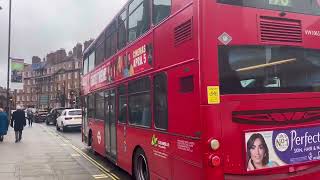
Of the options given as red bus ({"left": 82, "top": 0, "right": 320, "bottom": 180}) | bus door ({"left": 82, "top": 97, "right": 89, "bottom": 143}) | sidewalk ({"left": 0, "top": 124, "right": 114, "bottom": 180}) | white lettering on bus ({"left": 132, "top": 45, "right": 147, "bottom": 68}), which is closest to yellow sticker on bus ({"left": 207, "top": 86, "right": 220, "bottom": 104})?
red bus ({"left": 82, "top": 0, "right": 320, "bottom": 180})

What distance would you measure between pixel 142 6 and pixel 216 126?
3.55 m

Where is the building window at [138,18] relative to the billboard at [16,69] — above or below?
below

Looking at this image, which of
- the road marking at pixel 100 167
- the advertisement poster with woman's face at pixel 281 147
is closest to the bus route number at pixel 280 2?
the advertisement poster with woman's face at pixel 281 147

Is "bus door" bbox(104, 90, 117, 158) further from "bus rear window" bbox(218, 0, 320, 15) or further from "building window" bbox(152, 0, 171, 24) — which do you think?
"bus rear window" bbox(218, 0, 320, 15)

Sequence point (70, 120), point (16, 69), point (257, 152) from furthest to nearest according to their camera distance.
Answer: point (16, 69)
point (70, 120)
point (257, 152)

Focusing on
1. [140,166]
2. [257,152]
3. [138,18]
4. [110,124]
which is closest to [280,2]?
[257,152]

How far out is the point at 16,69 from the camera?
129 feet

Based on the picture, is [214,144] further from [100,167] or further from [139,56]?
[100,167]

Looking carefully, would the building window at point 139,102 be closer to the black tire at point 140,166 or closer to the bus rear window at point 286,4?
the black tire at point 140,166

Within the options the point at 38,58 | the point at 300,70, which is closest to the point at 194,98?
the point at 300,70

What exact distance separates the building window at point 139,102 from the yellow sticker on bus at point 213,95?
2.37 m

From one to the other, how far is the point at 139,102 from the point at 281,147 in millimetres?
3358

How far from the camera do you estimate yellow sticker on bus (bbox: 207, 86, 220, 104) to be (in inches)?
229

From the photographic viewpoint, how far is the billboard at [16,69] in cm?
3909
